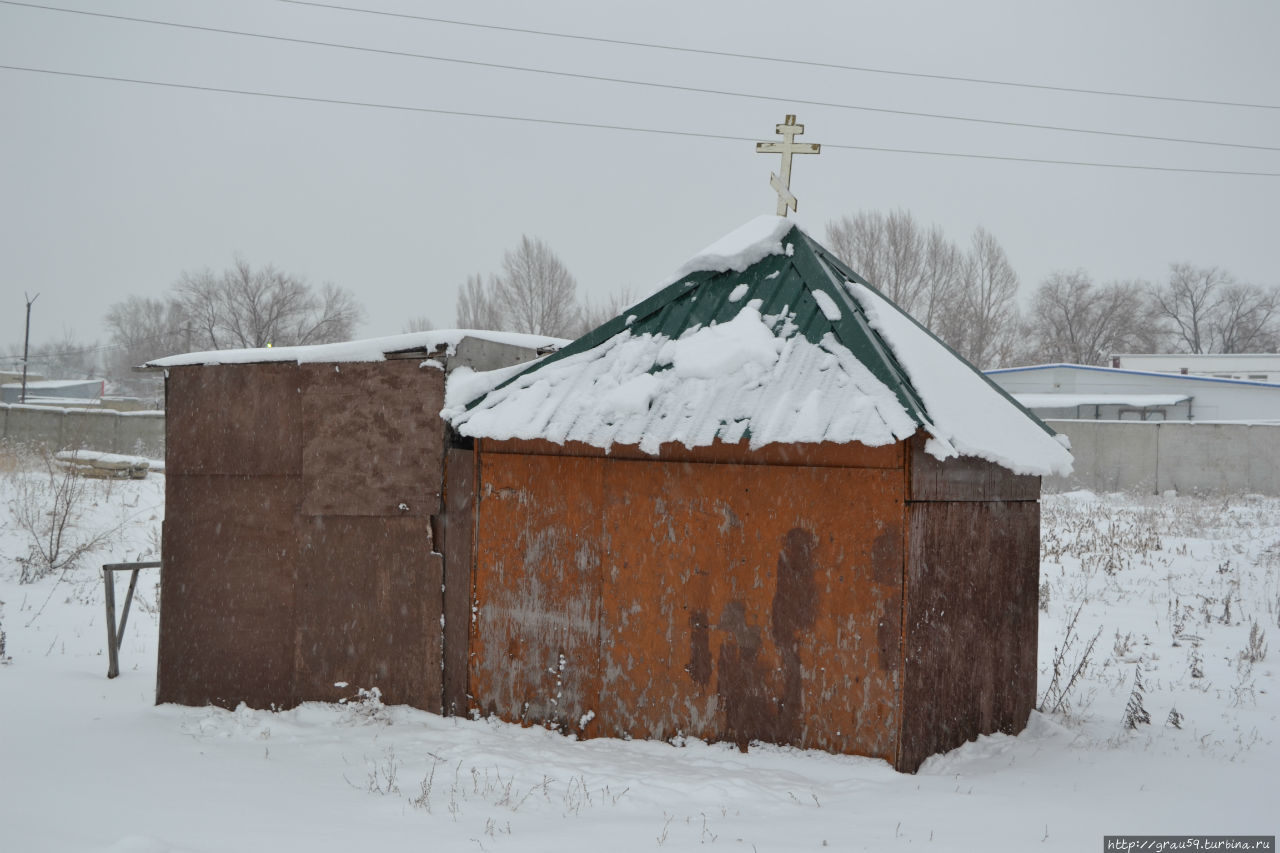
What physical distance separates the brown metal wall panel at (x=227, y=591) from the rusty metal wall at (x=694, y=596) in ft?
5.11

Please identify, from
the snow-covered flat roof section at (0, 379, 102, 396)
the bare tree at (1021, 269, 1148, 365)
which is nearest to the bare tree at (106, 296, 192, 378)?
the snow-covered flat roof section at (0, 379, 102, 396)

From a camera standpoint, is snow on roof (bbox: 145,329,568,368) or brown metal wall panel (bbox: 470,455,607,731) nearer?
brown metal wall panel (bbox: 470,455,607,731)

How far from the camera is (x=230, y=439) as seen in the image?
713 cm

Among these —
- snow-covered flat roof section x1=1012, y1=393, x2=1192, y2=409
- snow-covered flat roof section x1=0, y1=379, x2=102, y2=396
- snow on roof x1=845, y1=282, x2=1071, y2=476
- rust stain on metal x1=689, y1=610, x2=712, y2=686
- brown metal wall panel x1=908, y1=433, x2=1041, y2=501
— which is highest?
snow-covered flat roof section x1=0, y1=379, x2=102, y2=396

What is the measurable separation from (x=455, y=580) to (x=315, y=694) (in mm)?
1375

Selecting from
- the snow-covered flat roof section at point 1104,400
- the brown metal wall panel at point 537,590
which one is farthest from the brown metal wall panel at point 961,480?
the snow-covered flat roof section at point 1104,400

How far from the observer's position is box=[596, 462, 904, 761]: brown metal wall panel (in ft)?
17.3

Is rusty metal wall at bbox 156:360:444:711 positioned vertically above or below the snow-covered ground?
above

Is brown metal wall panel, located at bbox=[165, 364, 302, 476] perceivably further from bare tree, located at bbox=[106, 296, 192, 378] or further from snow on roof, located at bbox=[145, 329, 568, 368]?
bare tree, located at bbox=[106, 296, 192, 378]

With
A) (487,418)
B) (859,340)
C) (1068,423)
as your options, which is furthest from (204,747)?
(1068,423)

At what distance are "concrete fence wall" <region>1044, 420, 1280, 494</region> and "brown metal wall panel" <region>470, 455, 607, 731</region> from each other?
24061 mm

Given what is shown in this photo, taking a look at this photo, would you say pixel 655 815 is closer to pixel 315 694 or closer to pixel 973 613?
pixel 973 613

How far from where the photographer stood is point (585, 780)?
516 cm

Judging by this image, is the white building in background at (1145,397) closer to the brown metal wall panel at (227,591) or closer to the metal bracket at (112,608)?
the metal bracket at (112,608)
